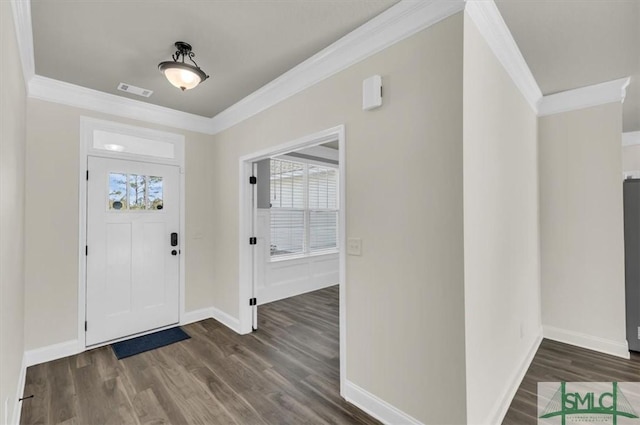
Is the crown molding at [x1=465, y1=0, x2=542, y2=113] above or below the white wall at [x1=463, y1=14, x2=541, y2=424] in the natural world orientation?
above

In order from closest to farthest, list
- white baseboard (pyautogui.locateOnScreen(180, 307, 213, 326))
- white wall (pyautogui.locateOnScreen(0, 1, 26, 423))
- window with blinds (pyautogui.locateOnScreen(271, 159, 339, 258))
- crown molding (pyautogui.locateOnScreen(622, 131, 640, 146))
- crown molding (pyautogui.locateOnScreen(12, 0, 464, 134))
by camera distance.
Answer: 1. white wall (pyautogui.locateOnScreen(0, 1, 26, 423))
2. crown molding (pyautogui.locateOnScreen(12, 0, 464, 134))
3. white baseboard (pyautogui.locateOnScreen(180, 307, 213, 326))
4. crown molding (pyautogui.locateOnScreen(622, 131, 640, 146))
5. window with blinds (pyautogui.locateOnScreen(271, 159, 339, 258))

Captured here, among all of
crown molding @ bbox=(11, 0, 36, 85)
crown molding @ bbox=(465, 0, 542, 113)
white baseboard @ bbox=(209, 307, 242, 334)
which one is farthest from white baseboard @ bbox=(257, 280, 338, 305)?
crown molding @ bbox=(465, 0, 542, 113)

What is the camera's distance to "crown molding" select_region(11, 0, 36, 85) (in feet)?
5.77

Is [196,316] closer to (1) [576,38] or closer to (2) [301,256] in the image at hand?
(2) [301,256]

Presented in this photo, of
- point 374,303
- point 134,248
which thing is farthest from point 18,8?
point 374,303

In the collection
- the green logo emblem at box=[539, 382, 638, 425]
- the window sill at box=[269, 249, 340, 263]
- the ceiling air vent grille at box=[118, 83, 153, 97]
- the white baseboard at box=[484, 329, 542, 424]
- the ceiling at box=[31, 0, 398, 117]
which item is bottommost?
the green logo emblem at box=[539, 382, 638, 425]

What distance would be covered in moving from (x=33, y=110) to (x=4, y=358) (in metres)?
2.43

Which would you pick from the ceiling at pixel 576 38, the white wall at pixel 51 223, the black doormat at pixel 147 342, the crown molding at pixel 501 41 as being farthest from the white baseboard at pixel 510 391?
the white wall at pixel 51 223

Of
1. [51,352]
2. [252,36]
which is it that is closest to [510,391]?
[252,36]

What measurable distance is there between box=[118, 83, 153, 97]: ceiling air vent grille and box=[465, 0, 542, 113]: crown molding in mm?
3123

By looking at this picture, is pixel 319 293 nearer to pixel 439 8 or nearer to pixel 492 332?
pixel 492 332

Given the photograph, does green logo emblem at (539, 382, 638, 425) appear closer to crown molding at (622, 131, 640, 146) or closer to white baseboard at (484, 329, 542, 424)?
white baseboard at (484, 329, 542, 424)

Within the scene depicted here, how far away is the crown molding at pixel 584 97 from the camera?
9.91 ft

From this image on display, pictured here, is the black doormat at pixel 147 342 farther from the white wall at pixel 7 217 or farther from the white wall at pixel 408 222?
the white wall at pixel 408 222
